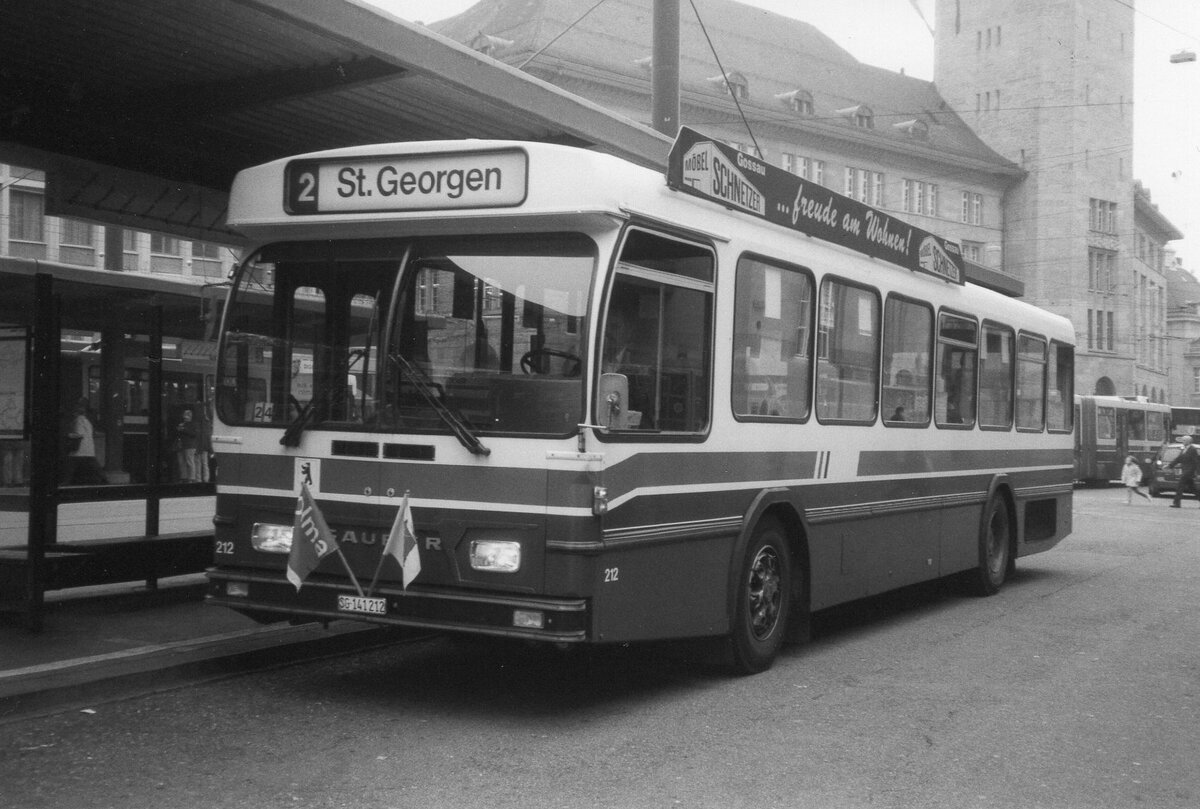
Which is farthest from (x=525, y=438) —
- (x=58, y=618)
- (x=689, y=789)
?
(x=58, y=618)

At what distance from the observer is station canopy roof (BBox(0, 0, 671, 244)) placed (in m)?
8.59

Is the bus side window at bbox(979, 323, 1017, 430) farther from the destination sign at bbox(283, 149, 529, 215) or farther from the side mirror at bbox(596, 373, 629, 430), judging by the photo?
the destination sign at bbox(283, 149, 529, 215)

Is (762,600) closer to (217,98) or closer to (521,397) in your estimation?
(521,397)

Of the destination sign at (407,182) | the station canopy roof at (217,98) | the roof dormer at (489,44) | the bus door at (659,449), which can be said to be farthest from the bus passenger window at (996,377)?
the roof dormer at (489,44)

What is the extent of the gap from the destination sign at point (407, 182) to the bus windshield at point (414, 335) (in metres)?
0.21

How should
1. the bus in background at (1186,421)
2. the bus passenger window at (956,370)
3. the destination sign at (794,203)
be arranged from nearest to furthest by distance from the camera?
the destination sign at (794,203) → the bus passenger window at (956,370) → the bus in background at (1186,421)

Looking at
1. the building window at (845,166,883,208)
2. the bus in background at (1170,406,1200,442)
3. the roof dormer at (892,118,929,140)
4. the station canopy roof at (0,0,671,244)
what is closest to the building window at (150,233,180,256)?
the building window at (845,166,883,208)

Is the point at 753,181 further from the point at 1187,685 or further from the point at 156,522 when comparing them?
the point at 156,522

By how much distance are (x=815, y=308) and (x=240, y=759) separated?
4809mm

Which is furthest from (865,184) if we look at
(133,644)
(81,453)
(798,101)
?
(133,644)

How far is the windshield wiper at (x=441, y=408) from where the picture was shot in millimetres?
7102

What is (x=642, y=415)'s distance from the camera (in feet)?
24.5

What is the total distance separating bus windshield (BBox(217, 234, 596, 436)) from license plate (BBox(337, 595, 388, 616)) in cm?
87

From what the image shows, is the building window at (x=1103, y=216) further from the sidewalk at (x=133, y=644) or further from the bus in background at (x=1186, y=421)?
the sidewalk at (x=133, y=644)
